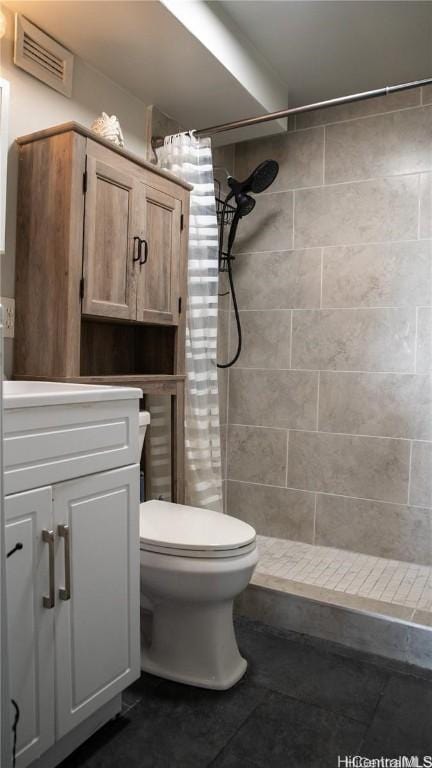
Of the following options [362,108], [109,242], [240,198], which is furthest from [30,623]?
[362,108]

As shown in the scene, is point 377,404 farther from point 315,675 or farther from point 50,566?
point 50,566

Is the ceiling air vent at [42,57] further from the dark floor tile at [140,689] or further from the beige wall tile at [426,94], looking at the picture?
the dark floor tile at [140,689]

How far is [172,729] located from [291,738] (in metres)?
0.33

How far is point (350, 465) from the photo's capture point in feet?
9.05

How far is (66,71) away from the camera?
2051mm

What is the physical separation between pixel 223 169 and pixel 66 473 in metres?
→ 2.27

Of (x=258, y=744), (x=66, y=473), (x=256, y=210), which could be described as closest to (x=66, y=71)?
(x=256, y=210)

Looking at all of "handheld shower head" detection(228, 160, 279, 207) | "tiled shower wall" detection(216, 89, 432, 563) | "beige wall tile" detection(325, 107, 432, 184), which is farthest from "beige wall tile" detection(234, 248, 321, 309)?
"beige wall tile" detection(325, 107, 432, 184)

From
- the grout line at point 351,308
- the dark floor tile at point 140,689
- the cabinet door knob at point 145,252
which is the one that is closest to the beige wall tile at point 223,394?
the grout line at point 351,308

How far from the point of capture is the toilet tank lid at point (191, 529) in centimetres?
165

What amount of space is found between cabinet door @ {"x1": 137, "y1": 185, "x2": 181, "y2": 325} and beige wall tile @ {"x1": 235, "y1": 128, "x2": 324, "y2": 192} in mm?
902

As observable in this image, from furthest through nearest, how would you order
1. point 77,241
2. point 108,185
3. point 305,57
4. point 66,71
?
1. point 305,57
2. point 66,71
3. point 108,185
4. point 77,241

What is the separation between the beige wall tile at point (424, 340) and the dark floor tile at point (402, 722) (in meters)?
1.38

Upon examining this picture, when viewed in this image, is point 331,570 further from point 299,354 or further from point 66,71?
point 66,71
